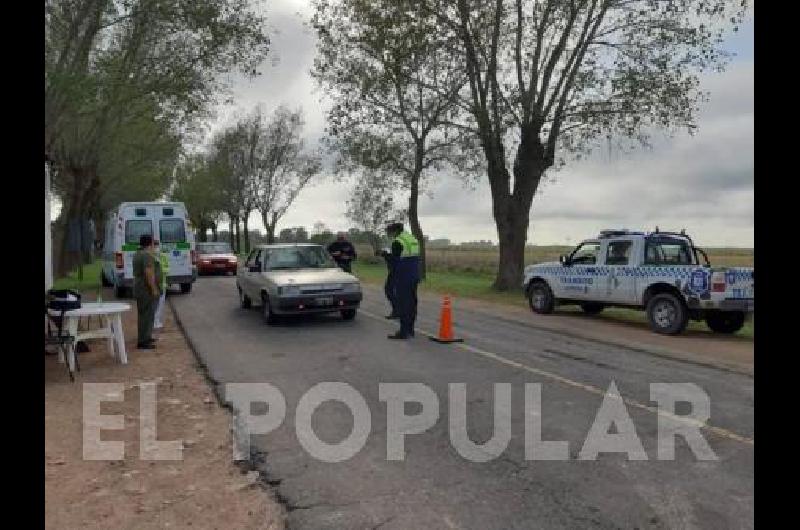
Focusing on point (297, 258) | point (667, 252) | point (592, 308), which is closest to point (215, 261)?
point (297, 258)

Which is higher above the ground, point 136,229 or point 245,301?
point 136,229

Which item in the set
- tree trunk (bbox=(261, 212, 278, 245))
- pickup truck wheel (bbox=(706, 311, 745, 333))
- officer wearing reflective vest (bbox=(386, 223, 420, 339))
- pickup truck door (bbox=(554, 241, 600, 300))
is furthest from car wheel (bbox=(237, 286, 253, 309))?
tree trunk (bbox=(261, 212, 278, 245))

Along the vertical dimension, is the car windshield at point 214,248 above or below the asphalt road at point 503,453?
above

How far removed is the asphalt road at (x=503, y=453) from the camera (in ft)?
14.6

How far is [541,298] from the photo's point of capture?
54.1ft

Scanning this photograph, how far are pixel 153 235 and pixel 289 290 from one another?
25.4 ft

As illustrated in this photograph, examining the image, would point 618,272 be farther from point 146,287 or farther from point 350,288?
point 146,287

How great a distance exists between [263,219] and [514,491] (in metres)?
56.9

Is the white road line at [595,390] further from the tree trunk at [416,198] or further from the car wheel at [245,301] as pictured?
the tree trunk at [416,198]

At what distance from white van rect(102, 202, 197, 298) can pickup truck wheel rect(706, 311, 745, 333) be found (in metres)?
13.8

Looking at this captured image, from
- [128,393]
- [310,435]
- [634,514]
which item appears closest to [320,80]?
[128,393]

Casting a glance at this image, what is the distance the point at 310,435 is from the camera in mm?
6137

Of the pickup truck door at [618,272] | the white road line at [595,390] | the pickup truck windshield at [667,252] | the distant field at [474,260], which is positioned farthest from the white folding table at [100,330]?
the distant field at [474,260]
